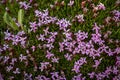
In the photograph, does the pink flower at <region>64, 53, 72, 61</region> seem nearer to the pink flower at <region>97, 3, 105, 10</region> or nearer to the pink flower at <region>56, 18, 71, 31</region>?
the pink flower at <region>56, 18, 71, 31</region>

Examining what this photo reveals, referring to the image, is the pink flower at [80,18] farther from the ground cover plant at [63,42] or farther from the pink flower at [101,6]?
the pink flower at [101,6]

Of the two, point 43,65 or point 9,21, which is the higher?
point 9,21

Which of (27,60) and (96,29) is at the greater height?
(96,29)

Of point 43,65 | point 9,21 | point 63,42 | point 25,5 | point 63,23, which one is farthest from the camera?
point 25,5

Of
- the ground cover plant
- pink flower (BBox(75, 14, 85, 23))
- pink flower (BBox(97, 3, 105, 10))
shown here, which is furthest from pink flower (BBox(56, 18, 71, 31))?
pink flower (BBox(97, 3, 105, 10))

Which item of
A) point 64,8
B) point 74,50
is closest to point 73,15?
point 64,8

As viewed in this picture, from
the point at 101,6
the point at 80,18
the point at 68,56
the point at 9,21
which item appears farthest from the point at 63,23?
the point at 9,21

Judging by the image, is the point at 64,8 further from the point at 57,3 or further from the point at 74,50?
the point at 74,50

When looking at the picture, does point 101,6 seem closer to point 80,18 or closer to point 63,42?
point 80,18
